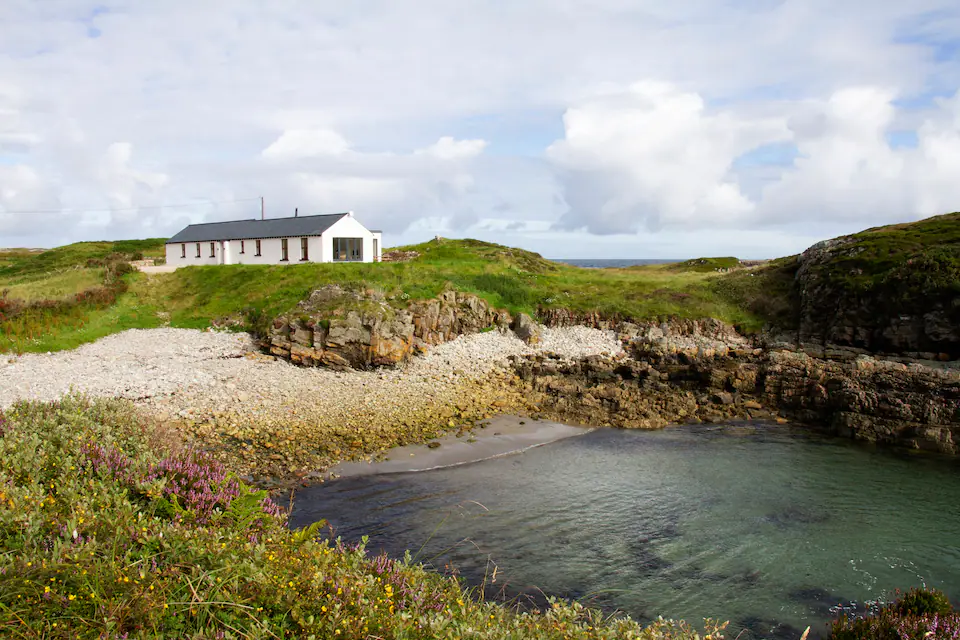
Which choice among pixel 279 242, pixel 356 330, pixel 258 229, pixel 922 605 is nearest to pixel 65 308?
pixel 279 242

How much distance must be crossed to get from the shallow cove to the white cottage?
1281 inches

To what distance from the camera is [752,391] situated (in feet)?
97.0

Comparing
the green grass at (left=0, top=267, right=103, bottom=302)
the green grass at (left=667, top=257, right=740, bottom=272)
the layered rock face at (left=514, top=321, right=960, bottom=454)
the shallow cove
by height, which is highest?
the green grass at (left=667, top=257, right=740, bottom=272)

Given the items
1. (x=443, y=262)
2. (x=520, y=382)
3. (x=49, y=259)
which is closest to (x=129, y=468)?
(x=520, y=382)

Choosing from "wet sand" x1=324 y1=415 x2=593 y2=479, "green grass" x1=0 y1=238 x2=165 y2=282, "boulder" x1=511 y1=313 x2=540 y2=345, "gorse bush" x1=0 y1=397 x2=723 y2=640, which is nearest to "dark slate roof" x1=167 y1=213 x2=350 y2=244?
"green grass" x1=0 y1=238 x2=165 y2=282

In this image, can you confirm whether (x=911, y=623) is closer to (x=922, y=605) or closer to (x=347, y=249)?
(x=922, y=605)

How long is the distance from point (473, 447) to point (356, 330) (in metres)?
12.4

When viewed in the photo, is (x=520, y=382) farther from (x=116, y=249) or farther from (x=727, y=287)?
(x=116, y=249)

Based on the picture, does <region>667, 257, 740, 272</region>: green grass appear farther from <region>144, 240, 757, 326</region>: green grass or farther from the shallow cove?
the shallow cove

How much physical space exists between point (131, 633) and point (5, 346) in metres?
32.8

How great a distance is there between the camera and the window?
50.0 meters

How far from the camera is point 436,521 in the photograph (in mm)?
16234

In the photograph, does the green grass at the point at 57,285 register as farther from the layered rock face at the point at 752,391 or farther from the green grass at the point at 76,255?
the layered rock face at the point at 752,391

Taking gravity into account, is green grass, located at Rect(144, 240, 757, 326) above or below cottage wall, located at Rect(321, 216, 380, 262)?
below
